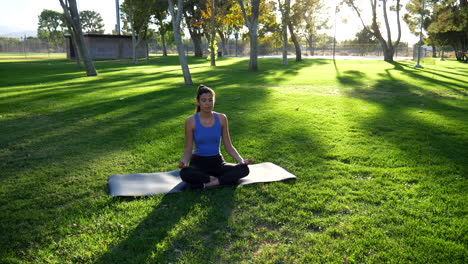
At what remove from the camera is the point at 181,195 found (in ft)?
14.0

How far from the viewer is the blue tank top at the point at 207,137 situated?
4582mm

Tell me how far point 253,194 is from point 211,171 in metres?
0.68

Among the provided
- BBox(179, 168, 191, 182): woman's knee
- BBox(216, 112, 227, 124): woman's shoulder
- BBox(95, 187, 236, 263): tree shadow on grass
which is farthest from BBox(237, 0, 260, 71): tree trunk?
BBox(95, 187, 236, 263): tree shadow on grass

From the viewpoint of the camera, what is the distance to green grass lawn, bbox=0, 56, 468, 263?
123 inches

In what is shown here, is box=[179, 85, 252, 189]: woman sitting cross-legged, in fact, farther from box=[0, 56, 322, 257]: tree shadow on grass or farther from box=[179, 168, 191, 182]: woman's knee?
box=[0, 56, 322, 257]: tree shadow on grass

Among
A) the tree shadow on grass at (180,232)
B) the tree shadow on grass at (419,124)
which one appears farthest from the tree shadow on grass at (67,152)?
the tree shadow on grass at (419,124)

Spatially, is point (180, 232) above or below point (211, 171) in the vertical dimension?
below

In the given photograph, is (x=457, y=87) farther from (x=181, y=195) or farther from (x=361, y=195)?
(x=181, y=195)

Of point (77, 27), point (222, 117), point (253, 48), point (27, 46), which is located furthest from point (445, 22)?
point (27, 46)

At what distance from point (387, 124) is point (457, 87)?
8481 mm

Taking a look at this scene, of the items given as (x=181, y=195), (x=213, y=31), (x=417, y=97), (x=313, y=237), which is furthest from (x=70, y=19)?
(x=313, y=237)

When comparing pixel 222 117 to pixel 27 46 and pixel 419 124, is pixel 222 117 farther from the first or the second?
pixel 27 46

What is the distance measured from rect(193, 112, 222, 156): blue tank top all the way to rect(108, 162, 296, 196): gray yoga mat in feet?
1.59

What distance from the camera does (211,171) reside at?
4680 millimetres
